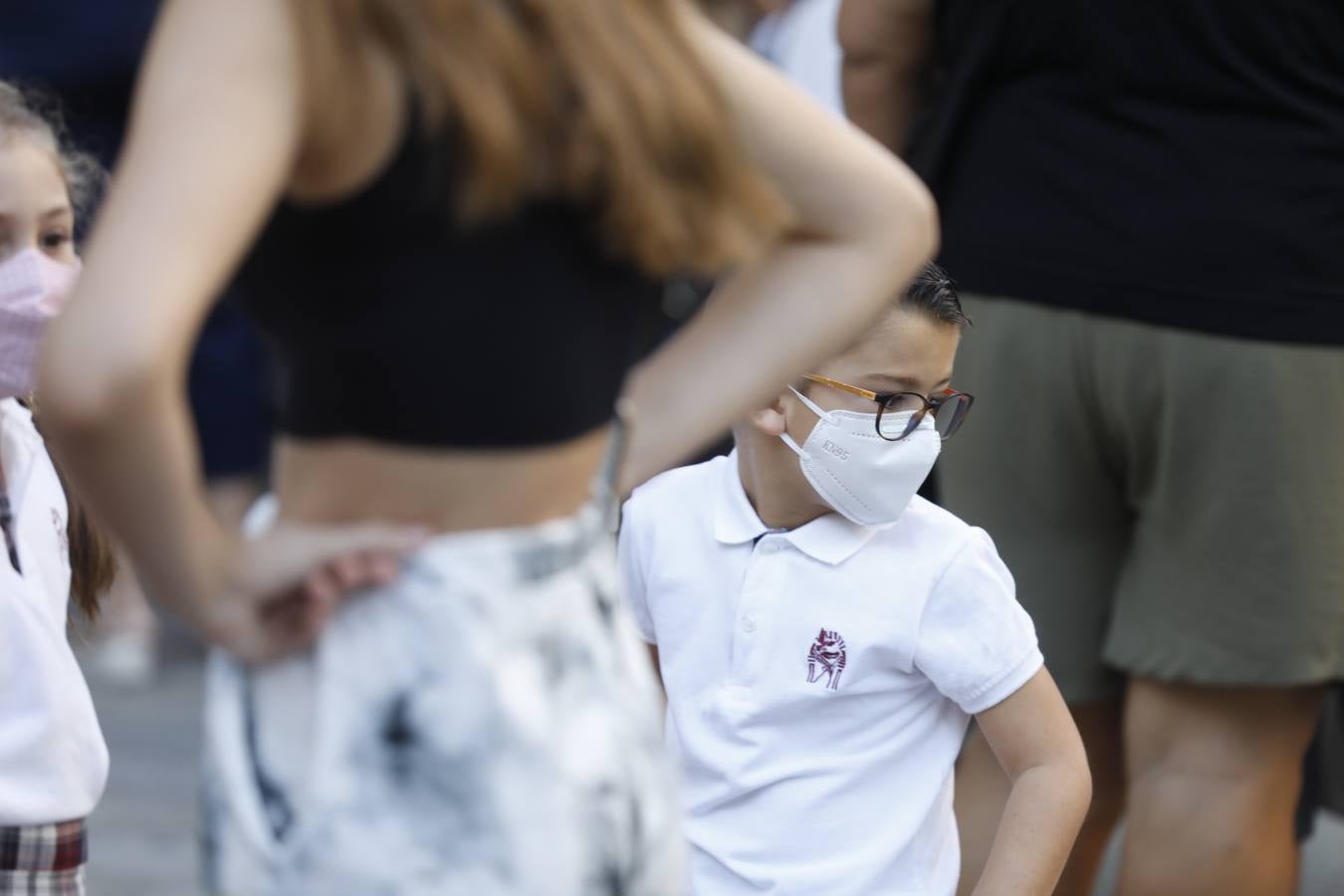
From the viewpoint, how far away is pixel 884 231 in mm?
1627

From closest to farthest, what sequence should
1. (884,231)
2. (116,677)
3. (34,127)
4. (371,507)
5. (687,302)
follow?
(371,507) → (884,231) → (34,127) → (687,302) → (116,677)

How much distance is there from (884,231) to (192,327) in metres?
0.58

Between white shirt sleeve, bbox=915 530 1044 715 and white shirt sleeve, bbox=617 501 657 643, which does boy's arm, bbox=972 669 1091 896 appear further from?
white shirt sleeve, bbox=617 501 657 643

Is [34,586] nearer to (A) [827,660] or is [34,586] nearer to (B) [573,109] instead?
(A) [827,660]

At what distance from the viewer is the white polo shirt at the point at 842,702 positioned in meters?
2.22

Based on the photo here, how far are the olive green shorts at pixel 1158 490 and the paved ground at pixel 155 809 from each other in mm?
1115

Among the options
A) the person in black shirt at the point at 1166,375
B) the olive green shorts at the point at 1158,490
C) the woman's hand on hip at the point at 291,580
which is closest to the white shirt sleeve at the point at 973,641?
the person in black shirt at the point at 1166,375

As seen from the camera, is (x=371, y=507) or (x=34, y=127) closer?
(x=371, y=507)

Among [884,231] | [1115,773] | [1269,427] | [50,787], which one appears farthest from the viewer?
[1115,773]

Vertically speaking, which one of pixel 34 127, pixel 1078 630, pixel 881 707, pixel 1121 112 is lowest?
pixel 1078 630

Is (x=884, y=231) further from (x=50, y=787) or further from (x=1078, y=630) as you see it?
(x=1078, y=630)

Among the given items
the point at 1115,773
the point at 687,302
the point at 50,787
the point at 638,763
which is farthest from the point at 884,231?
the point at 687,302

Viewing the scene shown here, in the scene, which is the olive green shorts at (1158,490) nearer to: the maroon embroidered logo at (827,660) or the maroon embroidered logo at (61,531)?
the maroon embroidered logo at (827,660)

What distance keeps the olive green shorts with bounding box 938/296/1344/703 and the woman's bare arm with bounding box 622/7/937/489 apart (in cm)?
126
